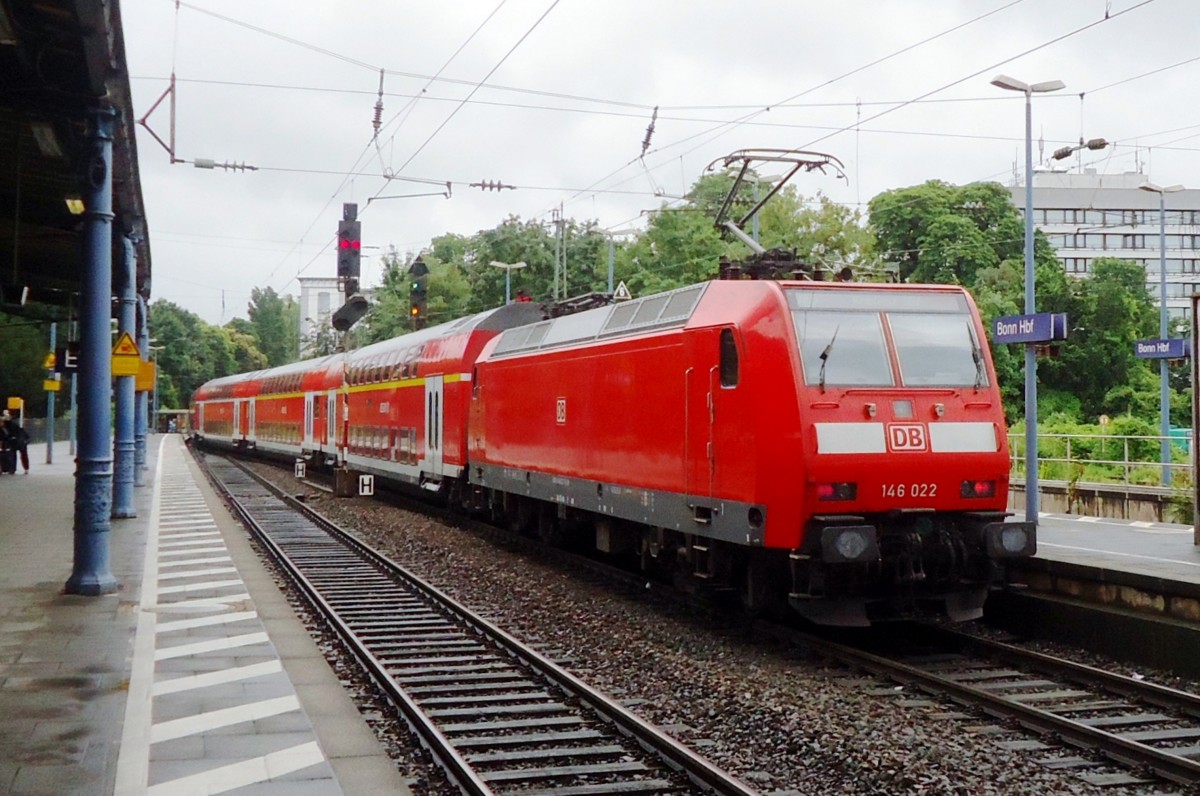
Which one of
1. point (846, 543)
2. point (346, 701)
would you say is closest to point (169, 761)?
point (346, 701)

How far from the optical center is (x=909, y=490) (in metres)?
10.4

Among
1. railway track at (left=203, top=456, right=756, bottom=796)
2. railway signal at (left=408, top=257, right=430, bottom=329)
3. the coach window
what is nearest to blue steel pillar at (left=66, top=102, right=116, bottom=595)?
railway track at (left=203, top=456, right=756, bottom=796)

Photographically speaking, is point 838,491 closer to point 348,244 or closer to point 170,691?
point 170,691

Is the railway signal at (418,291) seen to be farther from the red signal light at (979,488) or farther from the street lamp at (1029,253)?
the red signal light at (979,488)

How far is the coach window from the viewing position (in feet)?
35.6

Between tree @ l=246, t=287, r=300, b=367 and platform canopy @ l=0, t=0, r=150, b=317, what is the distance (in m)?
133

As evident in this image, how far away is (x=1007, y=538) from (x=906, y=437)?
1.16 m

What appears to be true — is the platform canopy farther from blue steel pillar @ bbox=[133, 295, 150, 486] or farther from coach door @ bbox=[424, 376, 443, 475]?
blue steel pillar @ bbox=[133, 295, 150, 486]

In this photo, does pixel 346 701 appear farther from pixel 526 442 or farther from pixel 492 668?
pixel 526 442

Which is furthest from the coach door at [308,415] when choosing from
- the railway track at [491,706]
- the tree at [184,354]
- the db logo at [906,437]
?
the tree at [184,354]

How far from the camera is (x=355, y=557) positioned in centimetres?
1780

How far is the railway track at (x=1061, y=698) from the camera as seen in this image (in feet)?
24.3

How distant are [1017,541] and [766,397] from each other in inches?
94.0

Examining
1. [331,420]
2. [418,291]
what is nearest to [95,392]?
[418,291]
